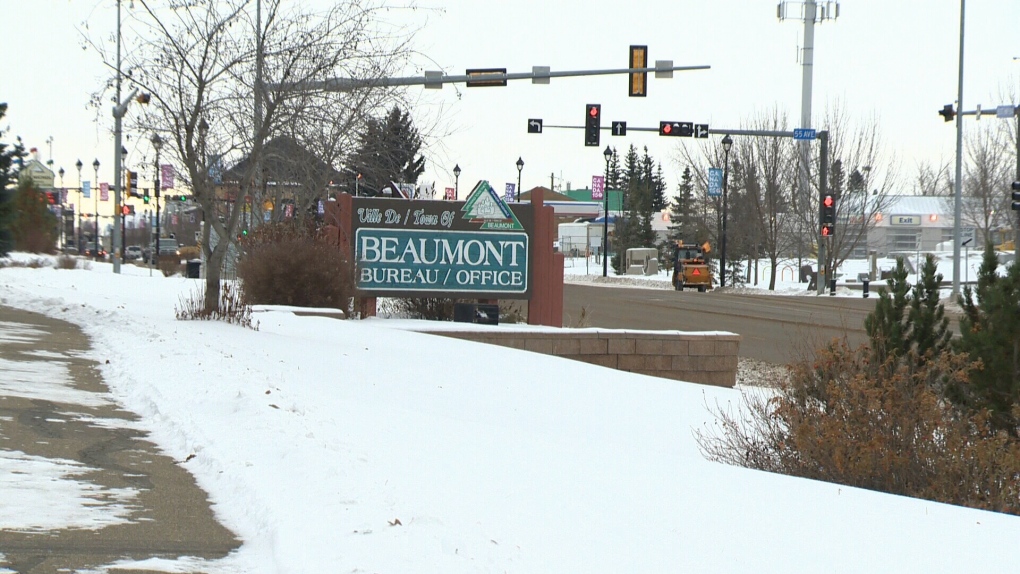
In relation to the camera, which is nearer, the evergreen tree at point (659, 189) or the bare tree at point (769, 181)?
the bare tree at point (769, 181)

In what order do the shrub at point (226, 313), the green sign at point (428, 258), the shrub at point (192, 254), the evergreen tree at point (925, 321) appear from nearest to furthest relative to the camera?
1. the evergreen tree at point (925, 321)
2. the shrub at point (226, 313)
3. the green sign at point (428, 258)
4. the shrub at point (192, 254)

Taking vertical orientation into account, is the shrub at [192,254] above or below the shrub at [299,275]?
above

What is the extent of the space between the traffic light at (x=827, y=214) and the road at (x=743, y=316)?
2.56 metres

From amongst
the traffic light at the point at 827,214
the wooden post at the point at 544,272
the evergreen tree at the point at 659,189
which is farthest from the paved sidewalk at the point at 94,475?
the evergreen tree at the point at 659,189

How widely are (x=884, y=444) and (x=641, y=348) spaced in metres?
9.10

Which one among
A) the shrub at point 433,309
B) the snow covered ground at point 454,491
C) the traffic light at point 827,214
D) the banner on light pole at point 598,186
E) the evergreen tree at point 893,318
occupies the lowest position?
the snow covered ground at point 454,491

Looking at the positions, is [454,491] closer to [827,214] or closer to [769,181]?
[827,214]

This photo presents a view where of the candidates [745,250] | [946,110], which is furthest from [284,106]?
[745,250]

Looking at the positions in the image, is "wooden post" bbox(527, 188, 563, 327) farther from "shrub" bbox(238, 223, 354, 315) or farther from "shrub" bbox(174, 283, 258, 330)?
"shrub" bbox(174, 283, 258, 330)

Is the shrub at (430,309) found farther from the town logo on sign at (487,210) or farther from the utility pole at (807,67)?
the utility pole at (807,67)

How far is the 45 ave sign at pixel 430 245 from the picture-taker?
766 inches

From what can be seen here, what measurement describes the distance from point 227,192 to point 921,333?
16.2 meters

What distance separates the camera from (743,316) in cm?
3045

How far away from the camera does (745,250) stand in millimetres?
69000
